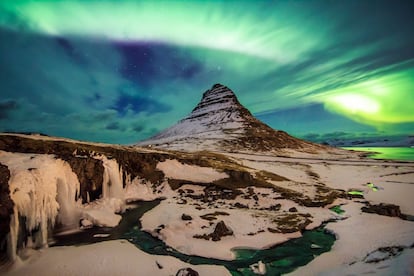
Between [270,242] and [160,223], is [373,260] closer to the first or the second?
[270,242]

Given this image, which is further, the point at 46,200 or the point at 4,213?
the point at 46,200

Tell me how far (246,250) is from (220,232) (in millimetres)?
3236

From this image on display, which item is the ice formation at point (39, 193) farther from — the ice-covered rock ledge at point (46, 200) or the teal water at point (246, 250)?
the teal water at point (246, 250)

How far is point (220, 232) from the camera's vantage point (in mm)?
25250

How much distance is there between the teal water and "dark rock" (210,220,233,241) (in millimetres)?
2551

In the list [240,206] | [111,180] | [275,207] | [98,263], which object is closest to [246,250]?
[98,263]

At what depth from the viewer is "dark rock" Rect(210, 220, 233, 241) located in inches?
971

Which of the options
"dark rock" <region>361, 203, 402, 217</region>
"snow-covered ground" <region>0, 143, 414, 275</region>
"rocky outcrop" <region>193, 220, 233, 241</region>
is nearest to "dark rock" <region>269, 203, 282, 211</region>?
"snow-covered ground" <region>0, 143, 414, 275</region>

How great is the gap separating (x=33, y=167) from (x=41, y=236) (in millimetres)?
7094

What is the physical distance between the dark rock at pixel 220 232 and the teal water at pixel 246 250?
255cm

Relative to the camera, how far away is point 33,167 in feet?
86.0

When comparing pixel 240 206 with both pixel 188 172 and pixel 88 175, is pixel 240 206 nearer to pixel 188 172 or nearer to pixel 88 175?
pixel 188 172

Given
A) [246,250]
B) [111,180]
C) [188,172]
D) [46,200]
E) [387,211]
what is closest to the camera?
[246,250]

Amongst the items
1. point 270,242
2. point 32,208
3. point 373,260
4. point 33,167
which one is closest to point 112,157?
point 33,167
